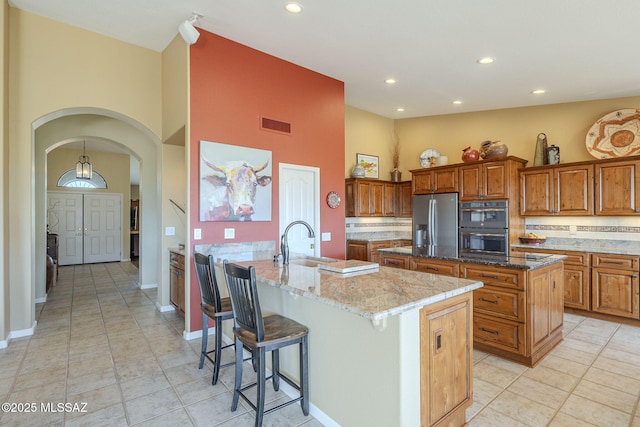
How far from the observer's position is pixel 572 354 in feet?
10.5

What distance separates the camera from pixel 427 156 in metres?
6.27

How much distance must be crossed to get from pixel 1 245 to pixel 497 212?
6320 mm

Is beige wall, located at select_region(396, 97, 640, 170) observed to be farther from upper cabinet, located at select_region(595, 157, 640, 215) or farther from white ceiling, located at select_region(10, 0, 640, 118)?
upper cabinet, located at select_region(595, 157, 640, 215)

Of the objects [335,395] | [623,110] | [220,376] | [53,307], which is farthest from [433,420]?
[53,307]

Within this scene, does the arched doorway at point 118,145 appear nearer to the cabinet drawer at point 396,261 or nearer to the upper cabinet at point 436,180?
the cabinet drawer at point 396,261

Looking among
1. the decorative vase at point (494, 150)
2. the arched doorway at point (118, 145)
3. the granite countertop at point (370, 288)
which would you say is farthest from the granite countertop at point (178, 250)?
the decorative vase at point (494, 150)

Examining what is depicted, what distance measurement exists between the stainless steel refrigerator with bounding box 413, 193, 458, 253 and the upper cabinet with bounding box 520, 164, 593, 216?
1.05 metres

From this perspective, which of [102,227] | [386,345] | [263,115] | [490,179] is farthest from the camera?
[102,227]

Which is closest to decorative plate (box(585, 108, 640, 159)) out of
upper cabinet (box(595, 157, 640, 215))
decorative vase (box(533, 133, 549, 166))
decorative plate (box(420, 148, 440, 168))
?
upper cabinet (box(595, 157, 640, 215))

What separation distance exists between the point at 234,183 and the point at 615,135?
5.28 meters

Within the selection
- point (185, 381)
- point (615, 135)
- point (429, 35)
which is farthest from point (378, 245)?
point (185, 381)

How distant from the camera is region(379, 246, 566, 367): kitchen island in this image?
2869mm

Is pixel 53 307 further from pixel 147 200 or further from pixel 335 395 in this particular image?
pixel 335 395

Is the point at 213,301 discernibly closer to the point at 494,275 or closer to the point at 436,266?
the point at 436,266
